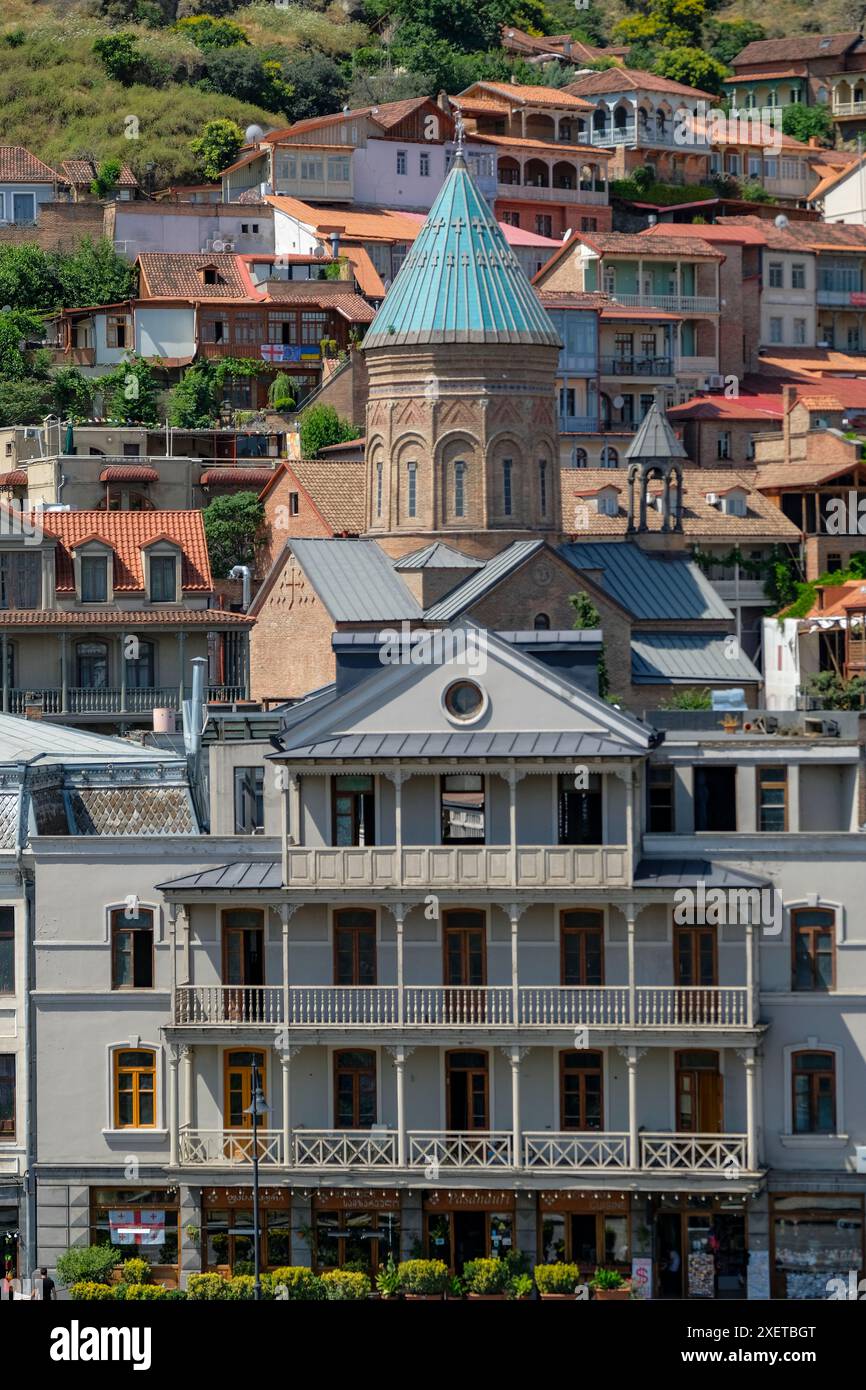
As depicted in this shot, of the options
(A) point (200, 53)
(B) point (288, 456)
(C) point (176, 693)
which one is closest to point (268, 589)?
(C) point (176, 693)

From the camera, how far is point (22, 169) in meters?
101

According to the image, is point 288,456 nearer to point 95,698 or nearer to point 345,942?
point 95,698

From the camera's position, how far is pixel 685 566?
65.1 metres

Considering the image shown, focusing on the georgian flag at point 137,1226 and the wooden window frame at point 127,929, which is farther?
the wooden window frame at point 127,929

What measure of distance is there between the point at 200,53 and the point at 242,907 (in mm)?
85431

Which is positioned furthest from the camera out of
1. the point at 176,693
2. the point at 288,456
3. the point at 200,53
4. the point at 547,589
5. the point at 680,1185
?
the point at 200,53

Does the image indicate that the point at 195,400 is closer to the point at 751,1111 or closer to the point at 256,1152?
the point at 256,1152

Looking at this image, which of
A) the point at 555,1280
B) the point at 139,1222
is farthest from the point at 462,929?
the point at 139,1222

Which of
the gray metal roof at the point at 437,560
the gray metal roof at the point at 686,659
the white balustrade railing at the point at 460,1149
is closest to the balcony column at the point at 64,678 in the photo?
the gray metal roof at the point at 437,560

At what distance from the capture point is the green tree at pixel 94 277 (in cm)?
9244

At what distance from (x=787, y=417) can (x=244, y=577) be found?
20.8 metres

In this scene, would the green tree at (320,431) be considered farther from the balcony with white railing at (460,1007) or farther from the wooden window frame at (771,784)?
the balcony with white railing at (460,1007)

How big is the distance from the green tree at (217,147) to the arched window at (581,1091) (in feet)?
247

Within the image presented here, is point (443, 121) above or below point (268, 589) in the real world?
above
